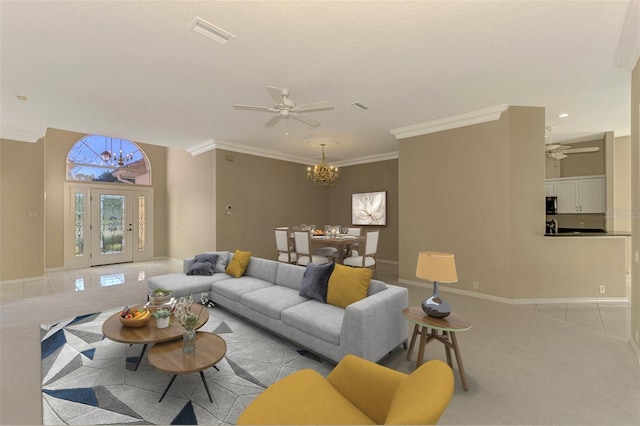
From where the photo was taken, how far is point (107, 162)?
301 inches

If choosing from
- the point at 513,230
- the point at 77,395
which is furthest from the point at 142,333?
the point at 513,230

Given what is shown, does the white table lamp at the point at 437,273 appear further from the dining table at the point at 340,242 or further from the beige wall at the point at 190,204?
the beige wall at the point at 190,204

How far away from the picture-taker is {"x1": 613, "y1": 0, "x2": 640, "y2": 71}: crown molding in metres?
2.27

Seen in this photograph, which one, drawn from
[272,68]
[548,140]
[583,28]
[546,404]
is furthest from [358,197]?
[546,404]

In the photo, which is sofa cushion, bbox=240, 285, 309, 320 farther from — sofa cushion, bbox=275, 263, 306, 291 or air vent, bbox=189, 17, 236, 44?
air vent, bbox=189, 17, 236, 44

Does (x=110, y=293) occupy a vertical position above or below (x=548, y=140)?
below

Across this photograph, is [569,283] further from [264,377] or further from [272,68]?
[272,68]

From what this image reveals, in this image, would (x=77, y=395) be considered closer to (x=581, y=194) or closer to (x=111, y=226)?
(x=111, y=226)

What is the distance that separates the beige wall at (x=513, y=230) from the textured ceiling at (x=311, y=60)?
551 millimetres

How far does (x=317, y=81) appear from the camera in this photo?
3469 mm

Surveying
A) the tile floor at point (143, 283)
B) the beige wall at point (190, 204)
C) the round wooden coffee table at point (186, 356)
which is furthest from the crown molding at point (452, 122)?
the round wooden coffee table at point (186, 356)

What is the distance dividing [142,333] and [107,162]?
7094 millimetres

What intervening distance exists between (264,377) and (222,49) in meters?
3.08

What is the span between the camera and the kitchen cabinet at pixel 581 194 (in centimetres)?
612
